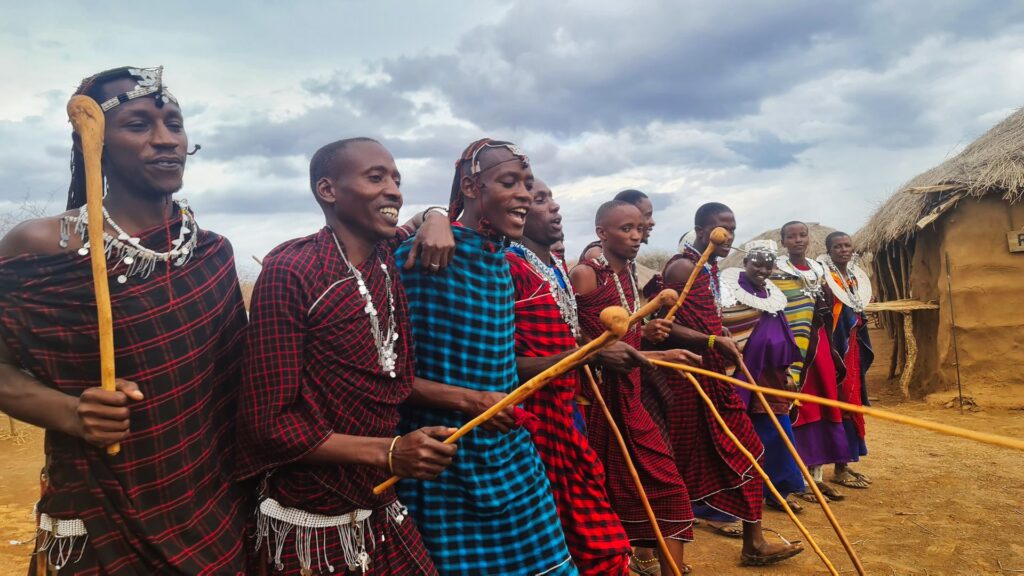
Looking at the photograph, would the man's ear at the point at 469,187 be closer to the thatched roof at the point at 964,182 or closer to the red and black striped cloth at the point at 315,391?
the red and black striped cloth at the point at 315,391

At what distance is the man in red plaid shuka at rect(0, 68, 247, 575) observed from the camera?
Answer: 1902 millimetres

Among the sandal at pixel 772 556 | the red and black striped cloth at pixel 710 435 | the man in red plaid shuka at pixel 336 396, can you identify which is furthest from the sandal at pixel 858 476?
the man in red plaid shuka at pixel 336 396

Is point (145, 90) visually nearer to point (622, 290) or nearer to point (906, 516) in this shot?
point (622, 290)

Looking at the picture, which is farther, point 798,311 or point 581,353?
point 798,311

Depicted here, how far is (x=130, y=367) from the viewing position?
6.53 ft

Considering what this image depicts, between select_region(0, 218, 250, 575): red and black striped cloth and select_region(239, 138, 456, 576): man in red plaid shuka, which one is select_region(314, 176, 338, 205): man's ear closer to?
select_region(239, 138, 456, 576): man in red plaid shuka

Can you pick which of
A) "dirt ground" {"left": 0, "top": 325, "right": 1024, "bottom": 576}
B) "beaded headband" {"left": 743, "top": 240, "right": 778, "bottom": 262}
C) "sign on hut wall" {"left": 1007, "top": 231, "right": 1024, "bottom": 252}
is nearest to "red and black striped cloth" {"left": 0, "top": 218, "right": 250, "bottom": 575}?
"dirt ground" {"left": 0, "top": 325, "right": 1024, "bottom": 576}

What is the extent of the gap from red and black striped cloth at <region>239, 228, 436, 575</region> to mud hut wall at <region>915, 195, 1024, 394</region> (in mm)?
11095

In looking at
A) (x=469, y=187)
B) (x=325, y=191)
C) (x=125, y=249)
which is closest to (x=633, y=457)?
(x=469, y=187)

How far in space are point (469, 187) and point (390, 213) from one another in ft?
2.24

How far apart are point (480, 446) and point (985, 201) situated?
11089 mm

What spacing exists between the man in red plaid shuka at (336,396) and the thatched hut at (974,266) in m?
10.7

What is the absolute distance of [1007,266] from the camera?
10578 millimetres

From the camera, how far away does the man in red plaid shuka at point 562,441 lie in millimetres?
3006
